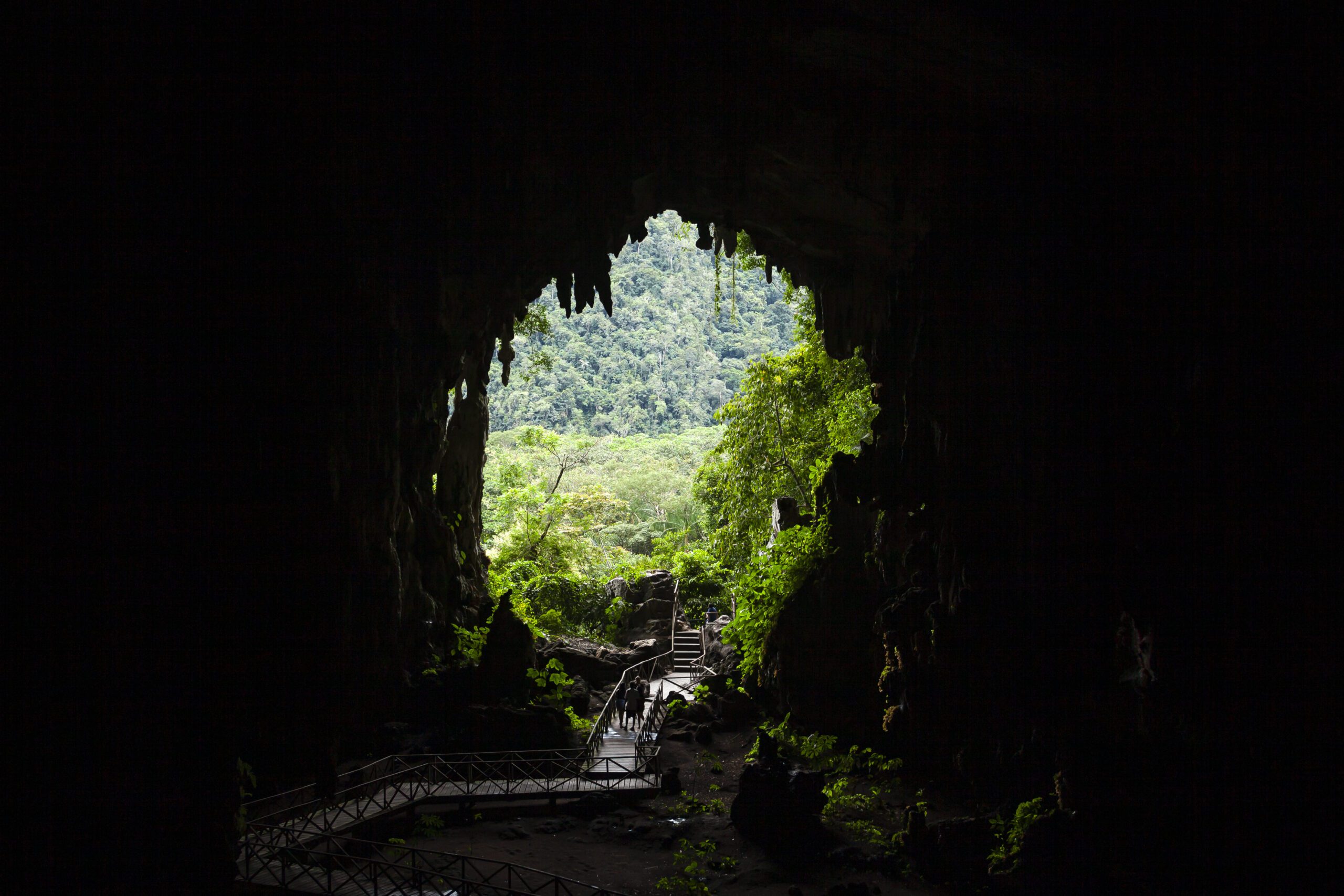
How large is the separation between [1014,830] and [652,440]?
4920 cm

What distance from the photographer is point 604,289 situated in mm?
15062

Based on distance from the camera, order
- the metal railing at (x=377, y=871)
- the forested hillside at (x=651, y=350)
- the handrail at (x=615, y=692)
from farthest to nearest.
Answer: the forested hillside at (x=651, y=350), the handrail at (x=615, y=692), the metal railing at (x=377, y=871)

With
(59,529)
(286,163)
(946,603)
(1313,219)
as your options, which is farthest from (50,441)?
(946,603)

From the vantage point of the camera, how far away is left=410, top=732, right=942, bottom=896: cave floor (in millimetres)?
10250

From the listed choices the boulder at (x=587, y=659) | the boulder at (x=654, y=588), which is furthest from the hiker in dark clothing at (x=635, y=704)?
the boulder at (x=654, y=588)

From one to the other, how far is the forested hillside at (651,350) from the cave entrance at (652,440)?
0.17 meters

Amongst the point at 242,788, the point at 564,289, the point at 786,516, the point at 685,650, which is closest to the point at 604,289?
the point at 564,289

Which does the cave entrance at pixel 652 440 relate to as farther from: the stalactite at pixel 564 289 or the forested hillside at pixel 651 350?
the forested hillside at pixel 651 350

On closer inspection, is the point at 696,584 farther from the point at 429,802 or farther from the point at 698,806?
the point at 429,802

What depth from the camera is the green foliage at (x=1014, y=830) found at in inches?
368

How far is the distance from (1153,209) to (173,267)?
977 cm

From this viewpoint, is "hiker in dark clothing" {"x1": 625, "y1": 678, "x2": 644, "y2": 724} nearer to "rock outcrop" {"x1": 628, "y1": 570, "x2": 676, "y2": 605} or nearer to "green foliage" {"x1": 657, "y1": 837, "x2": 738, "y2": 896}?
"green foliage" {"x1": 657, "y1": 837, "x2": 738, "y2": 896}

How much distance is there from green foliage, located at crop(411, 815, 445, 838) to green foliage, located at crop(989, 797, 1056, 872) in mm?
7956

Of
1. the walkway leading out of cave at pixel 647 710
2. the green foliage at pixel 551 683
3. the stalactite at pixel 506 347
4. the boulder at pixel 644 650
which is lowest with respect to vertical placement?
the walkway leading out of cave at pixel 647 710
